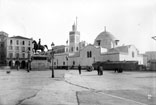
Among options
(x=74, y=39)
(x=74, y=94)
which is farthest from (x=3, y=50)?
(x=74, y=94)

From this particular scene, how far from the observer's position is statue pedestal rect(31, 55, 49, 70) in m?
35.7

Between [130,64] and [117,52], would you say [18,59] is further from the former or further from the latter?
[130,64]

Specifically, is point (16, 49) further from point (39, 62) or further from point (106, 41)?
point (39, 62)

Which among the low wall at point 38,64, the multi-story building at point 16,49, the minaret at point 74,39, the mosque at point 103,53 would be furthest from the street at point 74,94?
the minaret at point 74,39

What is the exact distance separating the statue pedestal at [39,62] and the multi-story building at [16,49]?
3694cm

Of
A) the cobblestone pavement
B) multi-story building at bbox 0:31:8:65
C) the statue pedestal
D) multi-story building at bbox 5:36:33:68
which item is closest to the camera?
the cobblestone pavement

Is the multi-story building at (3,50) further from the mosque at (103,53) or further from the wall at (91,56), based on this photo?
the wall at (91,56)

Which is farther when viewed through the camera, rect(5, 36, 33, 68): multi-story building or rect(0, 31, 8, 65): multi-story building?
rect(5, 36, 33, 68): multi-story building

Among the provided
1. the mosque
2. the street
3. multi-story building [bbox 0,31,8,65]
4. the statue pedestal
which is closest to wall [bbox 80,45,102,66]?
the mosque

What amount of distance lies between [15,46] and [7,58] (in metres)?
5.45

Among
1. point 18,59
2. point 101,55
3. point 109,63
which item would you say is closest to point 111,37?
point 101,55

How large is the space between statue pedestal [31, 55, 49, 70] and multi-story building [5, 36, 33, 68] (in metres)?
36.9

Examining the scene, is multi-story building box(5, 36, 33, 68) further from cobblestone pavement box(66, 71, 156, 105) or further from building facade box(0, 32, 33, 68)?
cobblestone pavement box(66, 71, 156, 105)

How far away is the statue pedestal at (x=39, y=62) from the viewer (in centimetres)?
3572
